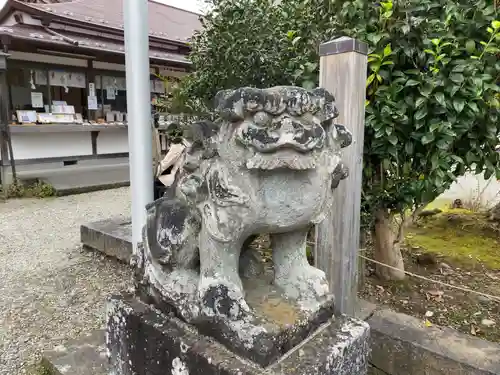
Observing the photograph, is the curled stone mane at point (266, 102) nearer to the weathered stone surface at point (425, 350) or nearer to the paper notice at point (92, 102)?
the weathered stone surface at point (425, 350)

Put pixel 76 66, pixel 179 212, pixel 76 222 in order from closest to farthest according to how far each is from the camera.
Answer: pixel 179 212 → pixel 76 222 → pixel 76 66

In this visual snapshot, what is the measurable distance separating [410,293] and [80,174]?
692 centimetres

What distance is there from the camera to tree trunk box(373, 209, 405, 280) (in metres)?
2.73

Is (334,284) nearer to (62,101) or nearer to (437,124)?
(437,124)

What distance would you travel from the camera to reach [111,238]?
140 inches

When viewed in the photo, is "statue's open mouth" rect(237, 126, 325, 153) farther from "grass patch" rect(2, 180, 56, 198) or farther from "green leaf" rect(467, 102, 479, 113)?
"grass patch" rect(2, 180, 56, 198)

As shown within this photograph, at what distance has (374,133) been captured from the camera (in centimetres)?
225

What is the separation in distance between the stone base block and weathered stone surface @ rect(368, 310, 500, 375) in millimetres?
540

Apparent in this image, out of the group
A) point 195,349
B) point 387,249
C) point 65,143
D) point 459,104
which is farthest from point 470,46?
point 65,143

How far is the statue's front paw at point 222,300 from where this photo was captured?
1.15m

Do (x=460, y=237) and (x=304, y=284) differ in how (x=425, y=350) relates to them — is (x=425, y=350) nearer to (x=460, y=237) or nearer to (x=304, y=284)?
(x=304, y=284)

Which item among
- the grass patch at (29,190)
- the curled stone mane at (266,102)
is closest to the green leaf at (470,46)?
the curled stone mane at (266,102)

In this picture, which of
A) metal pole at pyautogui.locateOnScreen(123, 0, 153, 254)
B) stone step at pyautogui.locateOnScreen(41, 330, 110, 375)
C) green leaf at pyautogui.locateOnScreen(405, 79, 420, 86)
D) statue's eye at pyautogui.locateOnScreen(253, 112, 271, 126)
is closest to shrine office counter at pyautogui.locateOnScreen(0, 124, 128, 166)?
metal pole at pyautogui.locateOnScreen(123, 0, 153, 254)

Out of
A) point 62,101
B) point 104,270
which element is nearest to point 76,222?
point 104,270
